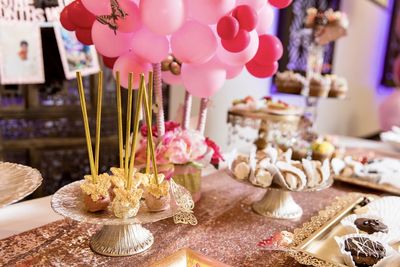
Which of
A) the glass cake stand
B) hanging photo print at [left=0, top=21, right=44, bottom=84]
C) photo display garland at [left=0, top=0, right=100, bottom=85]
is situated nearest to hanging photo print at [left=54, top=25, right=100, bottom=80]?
photo display garland at [left=0, top=0, right=100, bottom=85]

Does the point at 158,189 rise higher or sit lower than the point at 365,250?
higher

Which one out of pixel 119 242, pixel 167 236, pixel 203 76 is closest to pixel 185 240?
pixel 167 236

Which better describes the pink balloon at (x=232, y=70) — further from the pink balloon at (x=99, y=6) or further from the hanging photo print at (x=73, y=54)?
the hanging photo print at (x=73, y=54)

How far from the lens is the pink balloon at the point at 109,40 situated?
987mm

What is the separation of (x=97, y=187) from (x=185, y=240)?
27 centimetres

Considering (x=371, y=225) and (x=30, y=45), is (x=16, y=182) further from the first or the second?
(x=30, y=45)

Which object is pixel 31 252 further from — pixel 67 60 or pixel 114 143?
pixel 114 143

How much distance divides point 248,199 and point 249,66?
1.43ft

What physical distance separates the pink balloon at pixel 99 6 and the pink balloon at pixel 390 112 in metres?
4.01

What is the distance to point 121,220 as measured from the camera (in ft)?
2.56

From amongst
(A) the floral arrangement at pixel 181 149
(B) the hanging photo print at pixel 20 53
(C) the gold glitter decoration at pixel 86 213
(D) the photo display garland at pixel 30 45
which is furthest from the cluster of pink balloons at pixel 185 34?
(B) the hanging photo print at pixel 20 53

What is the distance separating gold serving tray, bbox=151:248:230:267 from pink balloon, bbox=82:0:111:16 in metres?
0.59

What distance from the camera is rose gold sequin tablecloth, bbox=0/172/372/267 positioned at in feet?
2.73

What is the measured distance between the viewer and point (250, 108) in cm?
178
